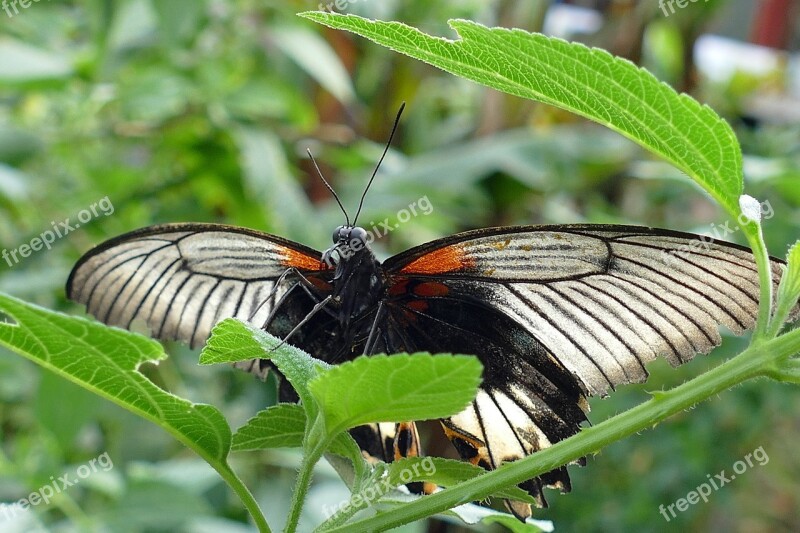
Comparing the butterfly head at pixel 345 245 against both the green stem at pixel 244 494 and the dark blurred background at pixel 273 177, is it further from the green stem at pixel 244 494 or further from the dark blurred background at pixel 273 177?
the dark blurred background at pixel 273 177

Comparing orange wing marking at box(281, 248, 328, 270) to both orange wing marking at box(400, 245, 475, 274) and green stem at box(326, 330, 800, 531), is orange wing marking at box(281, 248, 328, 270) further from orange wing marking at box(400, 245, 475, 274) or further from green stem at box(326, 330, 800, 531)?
green stem at box(326, 330, 800, 531)

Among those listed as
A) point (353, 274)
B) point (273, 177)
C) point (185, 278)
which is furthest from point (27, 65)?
point (353, 274)

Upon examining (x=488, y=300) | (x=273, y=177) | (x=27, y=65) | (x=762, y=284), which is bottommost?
(x=762, y=284)

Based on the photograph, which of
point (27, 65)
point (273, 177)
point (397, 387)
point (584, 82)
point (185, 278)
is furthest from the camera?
point (273, 177)

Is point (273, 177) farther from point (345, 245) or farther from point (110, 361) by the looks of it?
point (110, 361)

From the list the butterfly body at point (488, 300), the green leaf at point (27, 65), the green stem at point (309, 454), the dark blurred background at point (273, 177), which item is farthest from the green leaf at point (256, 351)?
the green leaf at point (27, 65)

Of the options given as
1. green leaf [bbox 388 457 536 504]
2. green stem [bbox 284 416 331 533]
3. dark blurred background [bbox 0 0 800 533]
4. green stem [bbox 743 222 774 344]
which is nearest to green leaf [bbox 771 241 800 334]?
green stem [bbox 743 222 774 344]
